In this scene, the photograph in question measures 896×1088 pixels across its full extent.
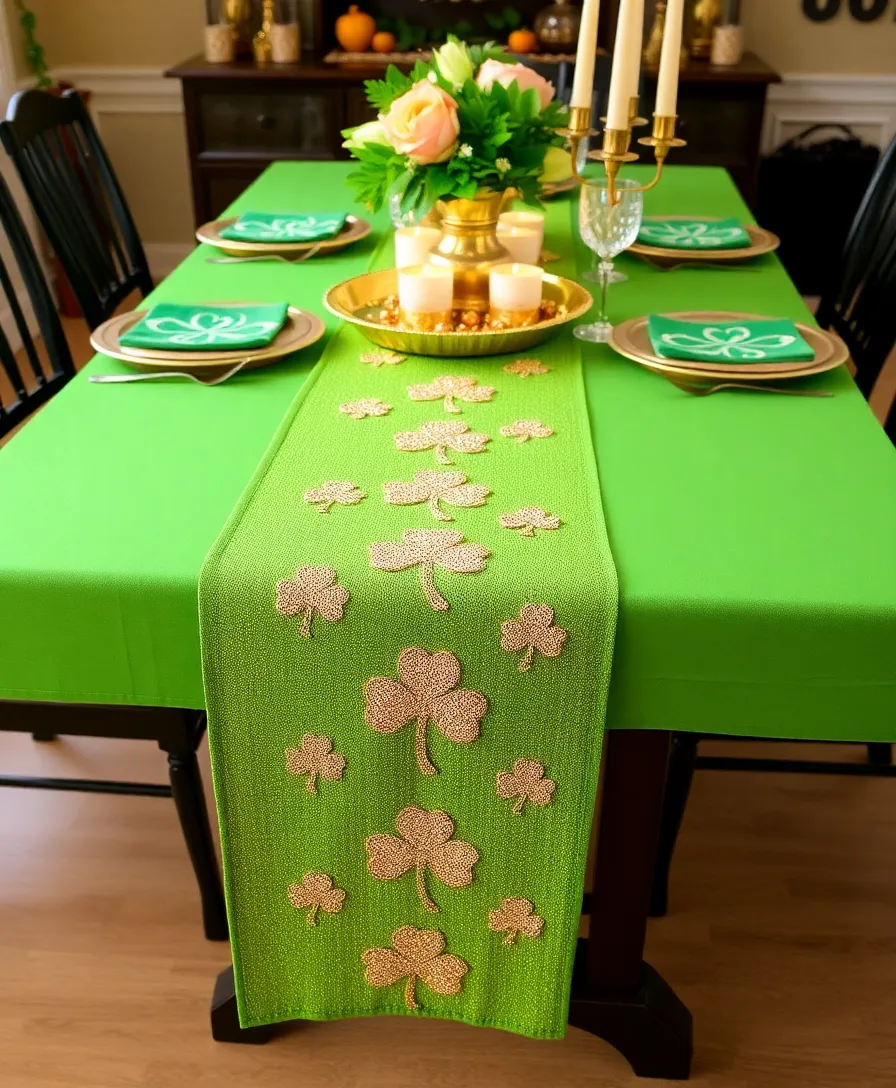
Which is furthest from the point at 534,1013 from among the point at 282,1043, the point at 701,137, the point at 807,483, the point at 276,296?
the point at 701,137

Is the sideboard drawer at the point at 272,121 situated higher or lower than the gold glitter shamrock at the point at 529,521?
lower

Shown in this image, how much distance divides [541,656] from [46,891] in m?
1.04

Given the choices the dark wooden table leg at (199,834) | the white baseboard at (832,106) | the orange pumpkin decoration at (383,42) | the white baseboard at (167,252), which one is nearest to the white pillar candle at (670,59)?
Answer: the dark wooden table leg at (199,834)

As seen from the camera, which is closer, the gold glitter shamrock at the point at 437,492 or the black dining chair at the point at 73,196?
the gold glitter shamrock at the point at 437,492

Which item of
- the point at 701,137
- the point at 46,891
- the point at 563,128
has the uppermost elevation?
the point at 563,128

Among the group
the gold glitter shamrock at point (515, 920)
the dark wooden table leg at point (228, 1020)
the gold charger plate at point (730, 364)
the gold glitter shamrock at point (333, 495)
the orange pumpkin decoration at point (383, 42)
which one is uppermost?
the orange pumpkin decoration at point (383, 42)

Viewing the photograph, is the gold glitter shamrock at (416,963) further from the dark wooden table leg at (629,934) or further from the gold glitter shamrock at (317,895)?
the dark wooden table leg at (629,934)

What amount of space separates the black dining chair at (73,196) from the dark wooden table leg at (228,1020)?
1139mm

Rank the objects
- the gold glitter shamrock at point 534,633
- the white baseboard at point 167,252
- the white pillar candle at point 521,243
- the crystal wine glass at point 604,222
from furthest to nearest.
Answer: the white baseboard at point 167,252, the white pillar candle at point 521,243, the crystal wine glass at point 604,222, the gold glitter shamrock at point 534,633

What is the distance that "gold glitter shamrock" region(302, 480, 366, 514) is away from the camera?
3.51 feet

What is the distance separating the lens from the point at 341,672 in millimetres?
977

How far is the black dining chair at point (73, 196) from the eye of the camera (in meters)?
1.91

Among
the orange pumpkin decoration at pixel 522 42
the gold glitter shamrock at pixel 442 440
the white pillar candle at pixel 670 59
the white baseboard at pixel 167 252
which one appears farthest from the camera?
the white baseboard at pixel 167 252

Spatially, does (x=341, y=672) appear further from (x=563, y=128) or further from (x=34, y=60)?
(x=34, y=60)
